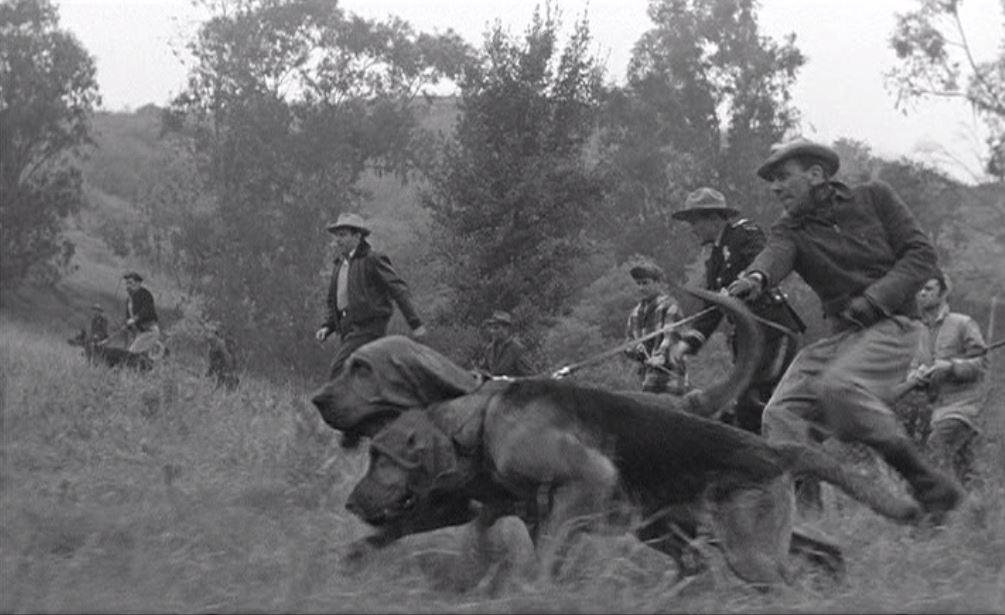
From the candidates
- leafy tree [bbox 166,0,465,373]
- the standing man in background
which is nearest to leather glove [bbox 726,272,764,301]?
the standing man in background

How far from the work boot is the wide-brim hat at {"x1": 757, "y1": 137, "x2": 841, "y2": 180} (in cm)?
126

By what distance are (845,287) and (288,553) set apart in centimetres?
323

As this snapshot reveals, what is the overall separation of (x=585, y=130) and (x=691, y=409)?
98.2 feet

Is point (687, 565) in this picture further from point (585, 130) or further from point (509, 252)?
point (585, 130)

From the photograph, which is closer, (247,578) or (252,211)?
(247,578)

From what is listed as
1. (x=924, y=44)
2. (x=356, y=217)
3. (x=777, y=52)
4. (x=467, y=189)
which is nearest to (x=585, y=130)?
(x=467, y=189)

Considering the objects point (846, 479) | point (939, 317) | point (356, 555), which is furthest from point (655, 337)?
point (356, 555)

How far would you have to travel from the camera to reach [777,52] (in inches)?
2488

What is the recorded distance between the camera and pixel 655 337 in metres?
12.5

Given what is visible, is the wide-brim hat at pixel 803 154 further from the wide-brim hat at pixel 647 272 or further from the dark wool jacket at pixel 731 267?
the wide-brim hat at pixel 647 272

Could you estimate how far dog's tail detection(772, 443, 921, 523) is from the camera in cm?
691

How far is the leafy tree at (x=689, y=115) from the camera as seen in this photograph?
6112 cm

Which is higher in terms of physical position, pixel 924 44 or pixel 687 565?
pixel 924 44

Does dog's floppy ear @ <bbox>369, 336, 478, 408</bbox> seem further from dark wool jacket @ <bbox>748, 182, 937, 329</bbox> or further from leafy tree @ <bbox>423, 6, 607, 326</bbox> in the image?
leafy tree @ <bbox>423, 6, 607, 326</bbox>
